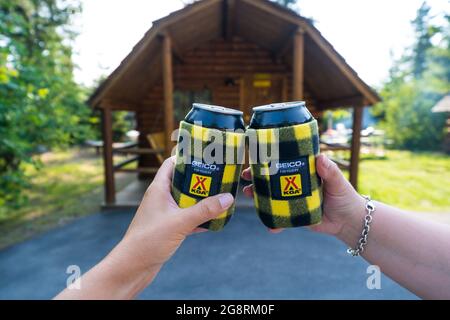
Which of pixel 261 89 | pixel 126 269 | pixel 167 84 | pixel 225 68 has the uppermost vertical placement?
pixel 225 68

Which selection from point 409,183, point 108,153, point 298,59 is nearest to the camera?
point 298,59

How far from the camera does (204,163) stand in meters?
1.17


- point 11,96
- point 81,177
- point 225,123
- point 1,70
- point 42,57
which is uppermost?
point 42,57

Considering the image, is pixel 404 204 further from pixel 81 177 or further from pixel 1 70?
pixel 81 177

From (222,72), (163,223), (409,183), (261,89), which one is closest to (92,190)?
(222,72)

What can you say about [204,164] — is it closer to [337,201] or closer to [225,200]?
[225,200]

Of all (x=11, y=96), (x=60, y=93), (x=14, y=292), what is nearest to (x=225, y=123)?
(x=14, y=292)

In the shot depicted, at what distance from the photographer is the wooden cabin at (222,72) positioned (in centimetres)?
596

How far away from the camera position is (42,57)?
894 centimetres

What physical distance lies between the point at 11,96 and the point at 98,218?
2804mm

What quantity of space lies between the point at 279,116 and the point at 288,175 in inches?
8.8

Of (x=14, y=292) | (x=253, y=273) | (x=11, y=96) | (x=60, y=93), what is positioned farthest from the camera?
(x=60, y=93)

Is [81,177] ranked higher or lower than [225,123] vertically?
lower

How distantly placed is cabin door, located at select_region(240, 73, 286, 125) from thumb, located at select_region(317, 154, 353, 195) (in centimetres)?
756
